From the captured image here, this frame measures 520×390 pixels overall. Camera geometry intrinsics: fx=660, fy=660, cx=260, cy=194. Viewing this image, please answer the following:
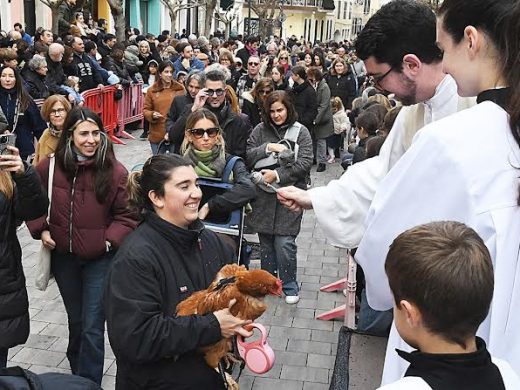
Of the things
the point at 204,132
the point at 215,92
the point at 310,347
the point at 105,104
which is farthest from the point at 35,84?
the point at 310,347

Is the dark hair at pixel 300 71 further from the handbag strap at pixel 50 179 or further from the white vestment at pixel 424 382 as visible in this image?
the white vestment at pixel 424 382

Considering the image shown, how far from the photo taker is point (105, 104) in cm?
1243

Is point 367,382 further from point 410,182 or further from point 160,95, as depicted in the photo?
point 160,95

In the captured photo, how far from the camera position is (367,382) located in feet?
9.46

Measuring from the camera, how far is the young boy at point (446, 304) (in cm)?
161

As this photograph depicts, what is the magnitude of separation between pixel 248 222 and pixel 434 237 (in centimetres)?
457

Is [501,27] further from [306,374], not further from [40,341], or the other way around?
[40,341]

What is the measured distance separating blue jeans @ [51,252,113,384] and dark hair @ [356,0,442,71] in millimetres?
2377

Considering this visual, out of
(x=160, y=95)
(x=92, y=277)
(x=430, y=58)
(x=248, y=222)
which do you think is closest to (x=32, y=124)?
(x=160, y=95)

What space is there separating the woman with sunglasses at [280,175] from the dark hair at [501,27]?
377 cm

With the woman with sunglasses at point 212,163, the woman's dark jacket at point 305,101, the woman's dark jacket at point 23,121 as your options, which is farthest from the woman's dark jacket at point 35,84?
the woman with sunglasses at point 212,163

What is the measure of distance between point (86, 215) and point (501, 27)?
3.09 meters

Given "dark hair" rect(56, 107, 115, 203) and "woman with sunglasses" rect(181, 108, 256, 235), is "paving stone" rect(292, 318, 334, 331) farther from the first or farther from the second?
"dark hair" rect(56, 107, 115, 203)

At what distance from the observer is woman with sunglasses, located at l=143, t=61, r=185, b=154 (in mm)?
9445
